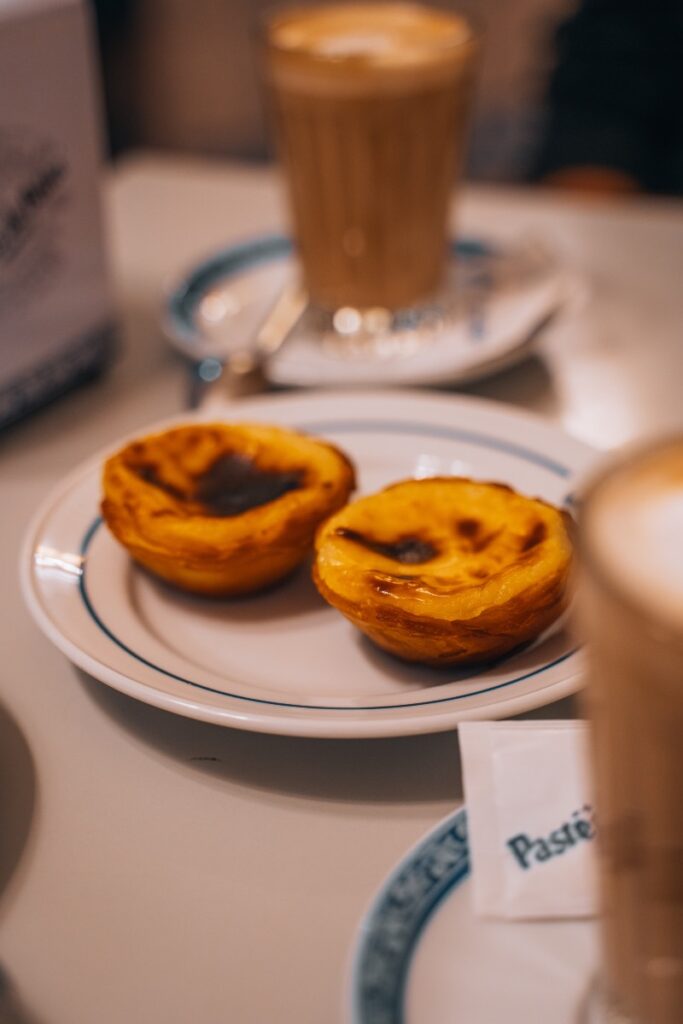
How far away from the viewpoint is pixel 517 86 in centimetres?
296

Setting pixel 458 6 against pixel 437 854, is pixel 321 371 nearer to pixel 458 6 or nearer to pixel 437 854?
pixel 437 854

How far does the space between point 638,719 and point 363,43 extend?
0.90 metres

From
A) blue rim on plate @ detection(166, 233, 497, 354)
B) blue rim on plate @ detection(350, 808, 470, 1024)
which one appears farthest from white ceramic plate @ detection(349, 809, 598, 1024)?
blue rim on plate @ detection(166, 233, 497, 354)

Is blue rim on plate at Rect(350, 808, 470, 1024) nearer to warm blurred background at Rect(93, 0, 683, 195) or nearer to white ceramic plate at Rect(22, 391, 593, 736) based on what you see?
white ceramic plate at Rect(22, 391, 593, 736)

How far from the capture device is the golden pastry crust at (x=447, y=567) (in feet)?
1.87

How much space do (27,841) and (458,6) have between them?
279 centimetres

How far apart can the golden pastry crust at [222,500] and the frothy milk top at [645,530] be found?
1.13ft

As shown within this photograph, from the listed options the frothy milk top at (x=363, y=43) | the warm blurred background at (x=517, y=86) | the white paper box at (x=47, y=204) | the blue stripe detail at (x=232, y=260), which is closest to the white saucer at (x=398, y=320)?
the blue stripe detail at (x=232, y=260)

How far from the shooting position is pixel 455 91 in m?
1.03

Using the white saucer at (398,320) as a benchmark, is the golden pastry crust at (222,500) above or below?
above

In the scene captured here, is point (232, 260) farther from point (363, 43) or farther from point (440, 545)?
point (440, 545)

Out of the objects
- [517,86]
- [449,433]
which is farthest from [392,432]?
[517,86]

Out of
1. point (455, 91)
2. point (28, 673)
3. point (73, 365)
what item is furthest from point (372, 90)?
point (28, 673)

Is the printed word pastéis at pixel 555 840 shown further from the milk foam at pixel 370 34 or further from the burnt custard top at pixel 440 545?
the milk foam at pixel 370 34
